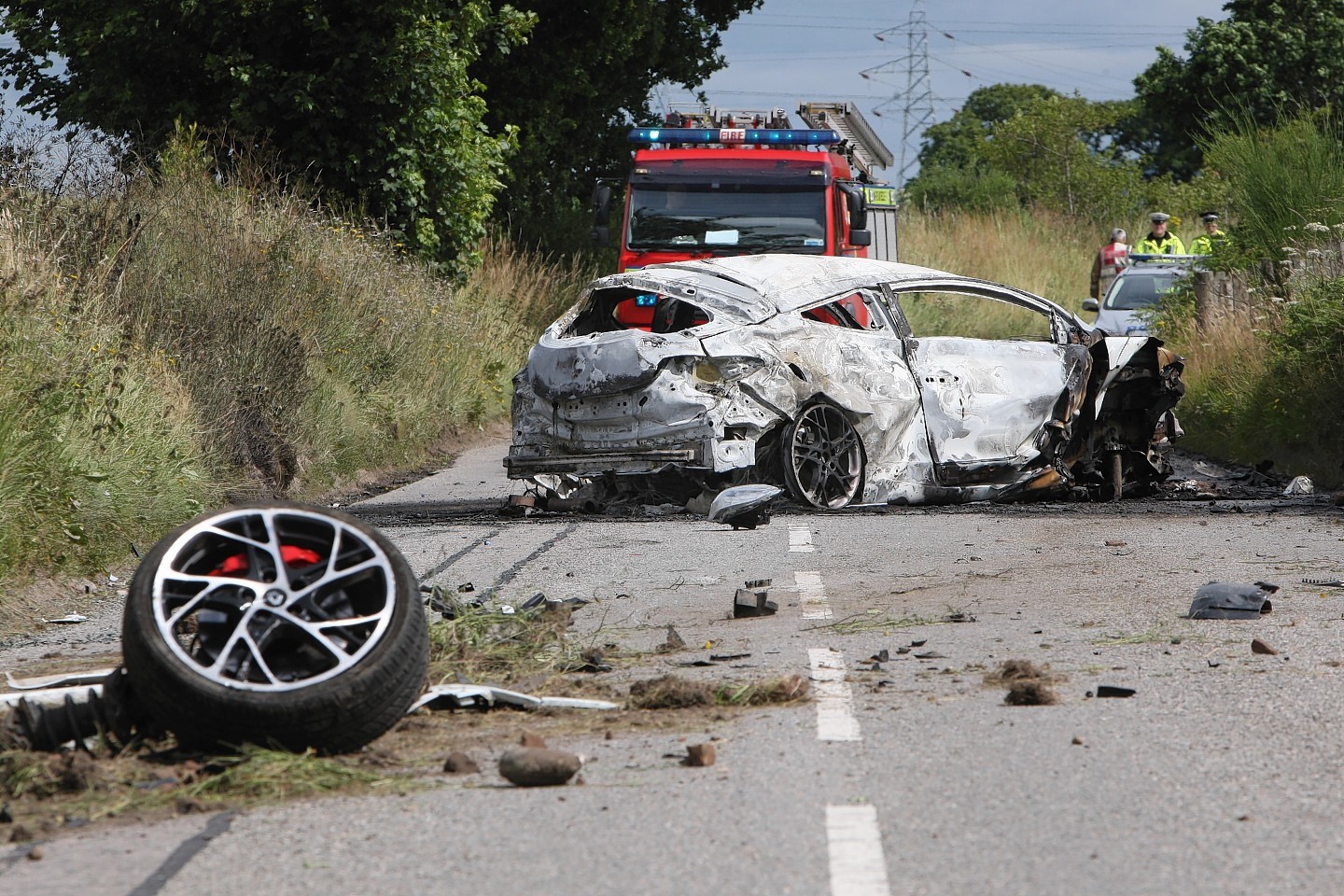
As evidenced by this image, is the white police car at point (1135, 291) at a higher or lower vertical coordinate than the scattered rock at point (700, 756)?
higher

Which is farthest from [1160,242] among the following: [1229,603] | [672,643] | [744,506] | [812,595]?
[672,643]

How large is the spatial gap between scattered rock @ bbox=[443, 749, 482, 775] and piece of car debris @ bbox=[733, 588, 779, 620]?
2.56 meters

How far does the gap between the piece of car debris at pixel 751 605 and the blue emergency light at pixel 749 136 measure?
12.4 meters

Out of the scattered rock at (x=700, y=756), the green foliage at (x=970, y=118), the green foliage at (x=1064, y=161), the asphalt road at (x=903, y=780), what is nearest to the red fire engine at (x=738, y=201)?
the asphalt road at (x=903, y=780)

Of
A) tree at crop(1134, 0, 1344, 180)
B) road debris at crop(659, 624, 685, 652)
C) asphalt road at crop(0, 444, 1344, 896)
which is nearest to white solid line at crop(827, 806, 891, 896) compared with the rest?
asphalt road at crop(0, 444, 1344, 896)

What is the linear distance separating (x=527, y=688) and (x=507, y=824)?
153 centimetres

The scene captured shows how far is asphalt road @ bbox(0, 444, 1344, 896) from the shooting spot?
3.70 metres

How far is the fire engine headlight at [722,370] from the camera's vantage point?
10.4 meters

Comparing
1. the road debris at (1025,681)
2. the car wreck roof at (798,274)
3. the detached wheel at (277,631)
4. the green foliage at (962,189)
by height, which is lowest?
the road debris at (1025,681)

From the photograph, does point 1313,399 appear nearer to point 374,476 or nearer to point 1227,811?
point 374,476

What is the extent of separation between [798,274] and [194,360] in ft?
15.1

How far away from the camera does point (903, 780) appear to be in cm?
442

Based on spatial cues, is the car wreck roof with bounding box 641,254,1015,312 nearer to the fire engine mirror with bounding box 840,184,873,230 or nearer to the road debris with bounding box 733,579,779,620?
the road debris with bounding box 733,579,779,620

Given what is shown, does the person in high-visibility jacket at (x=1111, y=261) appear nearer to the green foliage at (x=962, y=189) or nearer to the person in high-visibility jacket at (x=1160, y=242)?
the person in high-visibility jacket at (x=1160, y=242)
